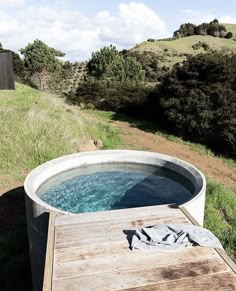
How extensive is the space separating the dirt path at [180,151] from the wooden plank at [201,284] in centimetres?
606

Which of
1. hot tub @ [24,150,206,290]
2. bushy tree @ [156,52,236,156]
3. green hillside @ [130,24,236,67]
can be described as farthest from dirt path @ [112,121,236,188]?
green hillside @ [130,24,236,67]

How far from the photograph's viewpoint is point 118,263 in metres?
3.03

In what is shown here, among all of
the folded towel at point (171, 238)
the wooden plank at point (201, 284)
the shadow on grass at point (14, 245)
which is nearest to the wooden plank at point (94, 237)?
the folded towel at point (171, 238)

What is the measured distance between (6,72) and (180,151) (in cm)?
769

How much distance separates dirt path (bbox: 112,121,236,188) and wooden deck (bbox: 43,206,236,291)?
220 inches

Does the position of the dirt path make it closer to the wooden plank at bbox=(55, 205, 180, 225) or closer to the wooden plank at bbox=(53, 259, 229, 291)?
the wooden plank at bbox=(55, 205, 180, 225)

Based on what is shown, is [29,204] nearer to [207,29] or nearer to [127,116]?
[127,116]

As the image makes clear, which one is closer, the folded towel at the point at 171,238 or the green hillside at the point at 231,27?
the folded towel at the point at 171,238

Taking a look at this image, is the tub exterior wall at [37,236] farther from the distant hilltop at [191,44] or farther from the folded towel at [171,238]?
the distant hilltop at [191,44]

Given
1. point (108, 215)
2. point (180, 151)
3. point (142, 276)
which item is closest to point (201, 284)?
point (142, 276)

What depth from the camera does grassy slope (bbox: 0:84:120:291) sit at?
16.9 feet

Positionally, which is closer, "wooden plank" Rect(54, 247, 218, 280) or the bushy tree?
"wooden plank" Rect(54, 247, 218, 280)

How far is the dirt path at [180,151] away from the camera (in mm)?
9141

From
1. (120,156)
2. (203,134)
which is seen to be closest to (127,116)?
(203,134)
